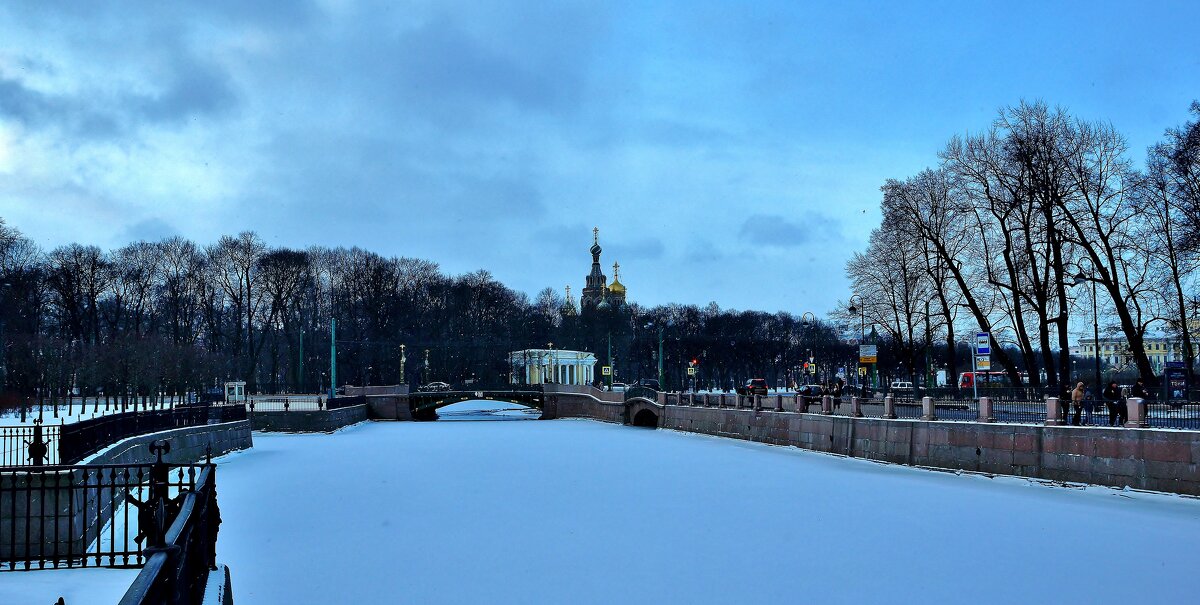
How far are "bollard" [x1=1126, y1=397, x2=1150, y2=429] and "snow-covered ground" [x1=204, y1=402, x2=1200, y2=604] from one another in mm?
1819

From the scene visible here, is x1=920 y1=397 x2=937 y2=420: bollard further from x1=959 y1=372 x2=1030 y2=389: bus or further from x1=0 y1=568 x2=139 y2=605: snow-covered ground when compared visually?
x1=0 y1=568 x2=139 y2=605: snow-covered ground

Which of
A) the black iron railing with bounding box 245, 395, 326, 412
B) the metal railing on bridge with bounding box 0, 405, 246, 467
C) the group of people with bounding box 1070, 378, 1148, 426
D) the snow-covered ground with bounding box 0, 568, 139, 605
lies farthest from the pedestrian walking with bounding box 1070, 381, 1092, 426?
the black iron railing with bounding box 245, 395, 326, 412

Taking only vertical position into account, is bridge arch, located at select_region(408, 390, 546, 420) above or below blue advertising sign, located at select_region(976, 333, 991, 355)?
below

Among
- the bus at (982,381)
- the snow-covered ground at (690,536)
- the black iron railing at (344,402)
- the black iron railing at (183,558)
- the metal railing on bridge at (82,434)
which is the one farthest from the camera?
the black iron railing at (344,402)

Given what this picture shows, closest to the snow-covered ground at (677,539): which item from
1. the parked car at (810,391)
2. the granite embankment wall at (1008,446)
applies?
the granite embankment wall at (1008,446)

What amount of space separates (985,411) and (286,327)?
220 feet

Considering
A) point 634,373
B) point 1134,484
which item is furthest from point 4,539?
point 634,373

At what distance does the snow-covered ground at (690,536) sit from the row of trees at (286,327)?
3325cm

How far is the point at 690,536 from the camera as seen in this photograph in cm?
1862

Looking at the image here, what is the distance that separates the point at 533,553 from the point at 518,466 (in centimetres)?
1786

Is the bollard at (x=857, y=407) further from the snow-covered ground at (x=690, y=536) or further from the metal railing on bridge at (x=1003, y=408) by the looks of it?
the snow-covered ground at (x=690, y=536)

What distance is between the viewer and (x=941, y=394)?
142ft

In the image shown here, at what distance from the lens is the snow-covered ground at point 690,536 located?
14.0 meters

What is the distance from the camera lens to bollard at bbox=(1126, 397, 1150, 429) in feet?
83.5
